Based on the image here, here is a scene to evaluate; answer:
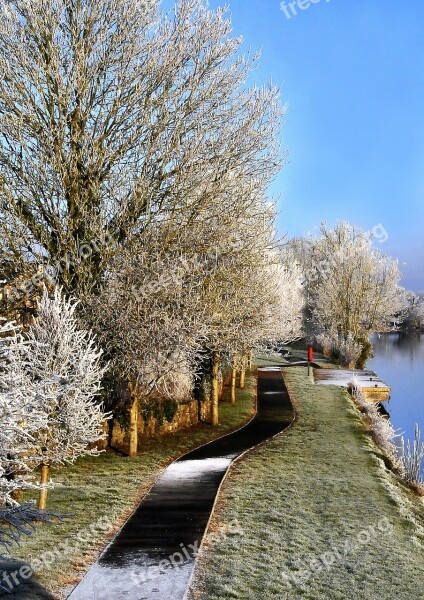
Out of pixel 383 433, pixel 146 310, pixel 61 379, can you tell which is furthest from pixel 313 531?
pixel 383 433

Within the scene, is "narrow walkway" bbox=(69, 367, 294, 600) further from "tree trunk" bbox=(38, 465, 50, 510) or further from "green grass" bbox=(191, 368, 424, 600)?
"tree trunk" bbox=(38, 465, 50, 510)

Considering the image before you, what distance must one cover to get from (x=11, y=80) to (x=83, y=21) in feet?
8.32

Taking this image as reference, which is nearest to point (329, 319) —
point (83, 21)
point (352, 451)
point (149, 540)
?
point (352, 451)

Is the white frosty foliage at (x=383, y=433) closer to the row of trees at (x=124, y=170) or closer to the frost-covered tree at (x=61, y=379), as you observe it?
the row of trees at (x=124, y=170)

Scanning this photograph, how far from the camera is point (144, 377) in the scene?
15781 mm

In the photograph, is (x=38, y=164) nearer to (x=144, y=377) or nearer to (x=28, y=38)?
(x=28, y=38)

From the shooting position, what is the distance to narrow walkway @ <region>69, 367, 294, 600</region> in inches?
Answer: 296

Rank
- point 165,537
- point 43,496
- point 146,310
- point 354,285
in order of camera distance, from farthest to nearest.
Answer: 1. point 354,285
2. point 146,310
3. point 43,496
4. point 165,537

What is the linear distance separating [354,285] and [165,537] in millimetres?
37377

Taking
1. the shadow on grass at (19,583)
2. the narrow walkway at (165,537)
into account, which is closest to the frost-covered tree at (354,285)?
the narrow walkway at (165,537)

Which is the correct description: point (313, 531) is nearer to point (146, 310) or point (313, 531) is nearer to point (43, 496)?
point (43, 496)

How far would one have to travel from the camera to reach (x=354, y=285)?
4425 centimetres

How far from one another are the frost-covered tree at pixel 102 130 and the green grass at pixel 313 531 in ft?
22.3

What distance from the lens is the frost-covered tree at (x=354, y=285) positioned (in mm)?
44062
